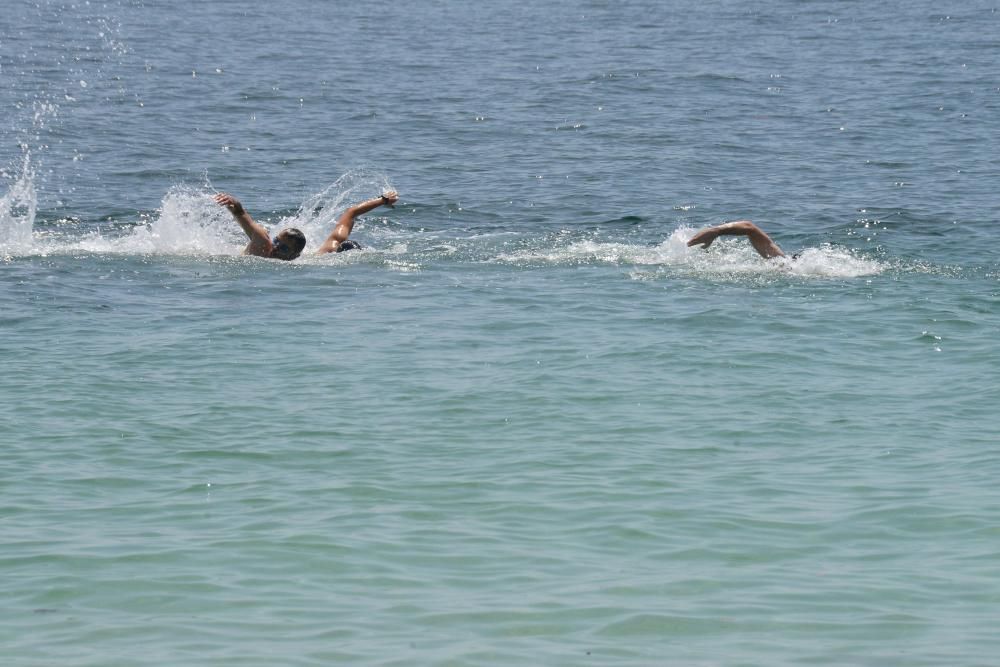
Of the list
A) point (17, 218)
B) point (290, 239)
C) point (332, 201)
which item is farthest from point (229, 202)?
point (332, 201)

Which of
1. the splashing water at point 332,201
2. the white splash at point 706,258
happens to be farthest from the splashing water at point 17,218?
the white splash at point 706,258

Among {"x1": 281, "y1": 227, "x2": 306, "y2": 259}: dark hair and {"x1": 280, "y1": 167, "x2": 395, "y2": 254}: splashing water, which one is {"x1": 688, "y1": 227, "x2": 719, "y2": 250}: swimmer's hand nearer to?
{"x1": 281, "y1": 227, "x2": 306, "y2": 259}: dark hair

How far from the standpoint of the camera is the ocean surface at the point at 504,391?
8.10 meters

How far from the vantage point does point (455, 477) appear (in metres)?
10.4

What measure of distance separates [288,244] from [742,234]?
5.36 m

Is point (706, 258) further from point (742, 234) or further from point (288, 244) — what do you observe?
point (288, 244)

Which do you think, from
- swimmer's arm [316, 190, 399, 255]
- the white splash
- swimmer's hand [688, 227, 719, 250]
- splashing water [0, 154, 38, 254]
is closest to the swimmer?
swimmer's arm [316, 190, 399, 255]

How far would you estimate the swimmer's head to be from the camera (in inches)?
736

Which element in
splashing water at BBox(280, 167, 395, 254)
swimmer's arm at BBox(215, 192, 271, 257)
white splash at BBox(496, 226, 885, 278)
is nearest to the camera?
white splash at BBox(496, 226, 885, 278)

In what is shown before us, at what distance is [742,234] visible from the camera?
1745 cm

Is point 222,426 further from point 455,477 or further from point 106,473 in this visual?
point 455,477

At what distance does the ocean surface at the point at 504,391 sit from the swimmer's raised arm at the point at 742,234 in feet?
0.72

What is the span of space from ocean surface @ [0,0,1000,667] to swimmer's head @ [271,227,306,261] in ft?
0.67

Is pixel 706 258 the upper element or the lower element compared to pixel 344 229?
lower
